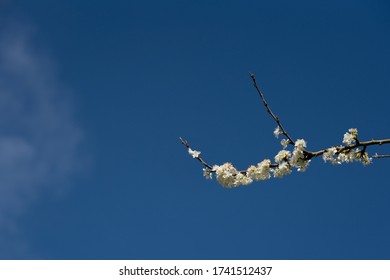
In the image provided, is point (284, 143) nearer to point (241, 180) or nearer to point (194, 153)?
point (241, 180)

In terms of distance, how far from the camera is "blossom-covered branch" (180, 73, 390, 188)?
4934 millimetres

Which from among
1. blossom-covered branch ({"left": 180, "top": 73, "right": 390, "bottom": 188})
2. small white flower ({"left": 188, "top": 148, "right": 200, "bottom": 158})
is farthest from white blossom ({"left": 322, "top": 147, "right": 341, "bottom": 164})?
small white flower ({"left": 188, "top": 148, "right": 200, "bottom": 158})

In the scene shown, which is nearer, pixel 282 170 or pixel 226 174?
pixel 282 170

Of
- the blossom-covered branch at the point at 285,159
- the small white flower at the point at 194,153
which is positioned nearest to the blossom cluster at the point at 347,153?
the blossom-covered branch at the point at 285,159

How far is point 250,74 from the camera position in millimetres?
4570

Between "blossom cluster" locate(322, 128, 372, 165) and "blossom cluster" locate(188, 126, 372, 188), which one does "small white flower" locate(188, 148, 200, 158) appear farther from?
"blossom cluster" locate(322, 128, 372, 165)

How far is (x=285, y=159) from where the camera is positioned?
5.30 meters

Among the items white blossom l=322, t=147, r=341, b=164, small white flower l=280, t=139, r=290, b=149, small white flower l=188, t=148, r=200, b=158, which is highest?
small white flower l=188, t=148, r=200, b=158

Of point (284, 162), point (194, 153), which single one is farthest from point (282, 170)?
point (194, 153)

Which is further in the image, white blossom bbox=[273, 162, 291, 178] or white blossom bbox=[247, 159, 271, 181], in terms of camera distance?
white blossom bbox=[247, 159, 271, 181]

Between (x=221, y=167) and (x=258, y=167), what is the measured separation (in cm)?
47

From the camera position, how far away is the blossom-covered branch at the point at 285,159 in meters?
4.93
